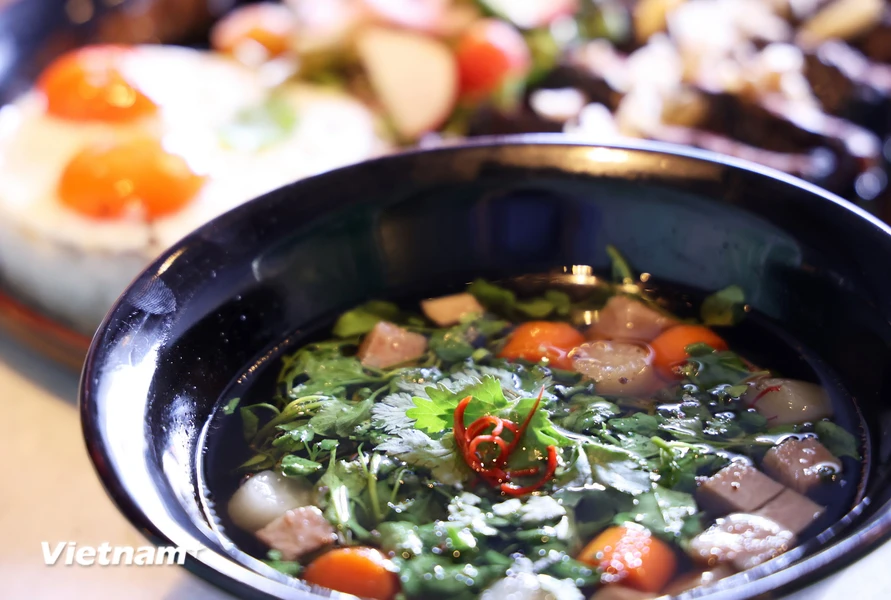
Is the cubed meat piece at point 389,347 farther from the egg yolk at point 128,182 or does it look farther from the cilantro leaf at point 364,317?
the egg yolk at point 128,182

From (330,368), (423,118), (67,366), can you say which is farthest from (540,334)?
(423,118)

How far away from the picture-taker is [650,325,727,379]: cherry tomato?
135 cm

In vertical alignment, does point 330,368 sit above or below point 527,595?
above

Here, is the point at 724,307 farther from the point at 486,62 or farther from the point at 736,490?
the point at 486,62

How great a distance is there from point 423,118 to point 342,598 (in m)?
1.91

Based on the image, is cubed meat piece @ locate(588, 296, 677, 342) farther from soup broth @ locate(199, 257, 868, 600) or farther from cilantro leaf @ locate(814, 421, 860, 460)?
cilantro leaf @ locate(814, 421, 860, 460)

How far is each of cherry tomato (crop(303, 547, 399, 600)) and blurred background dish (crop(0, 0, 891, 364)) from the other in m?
0.86

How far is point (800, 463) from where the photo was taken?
112 centimetres

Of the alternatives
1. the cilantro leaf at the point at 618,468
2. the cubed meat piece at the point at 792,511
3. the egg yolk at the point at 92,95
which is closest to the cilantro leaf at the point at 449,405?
the cilantro leaf at the point at 618,468

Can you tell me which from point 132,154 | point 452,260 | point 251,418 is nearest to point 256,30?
point 132,154

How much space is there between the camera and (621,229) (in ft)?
4.84

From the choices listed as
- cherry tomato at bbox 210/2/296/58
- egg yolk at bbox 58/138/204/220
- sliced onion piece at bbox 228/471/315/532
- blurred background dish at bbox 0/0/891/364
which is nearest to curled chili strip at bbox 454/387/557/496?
sliced onion piece at bbox 228/471/315/532

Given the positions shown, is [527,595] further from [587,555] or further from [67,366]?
[67,366]

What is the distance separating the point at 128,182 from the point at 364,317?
80 centimetres
